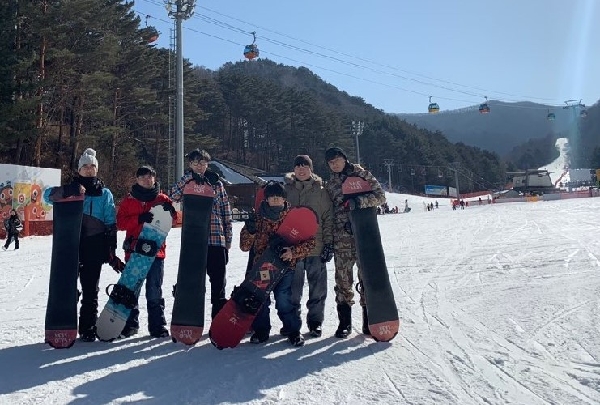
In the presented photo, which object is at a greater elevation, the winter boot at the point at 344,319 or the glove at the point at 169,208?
the glove at the point at 169,208

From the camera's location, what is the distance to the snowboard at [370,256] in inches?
176

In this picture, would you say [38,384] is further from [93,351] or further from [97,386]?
[93,351]

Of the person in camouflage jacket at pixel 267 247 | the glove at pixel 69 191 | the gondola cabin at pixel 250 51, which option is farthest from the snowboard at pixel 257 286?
the gondola cabin at pixel 250 51

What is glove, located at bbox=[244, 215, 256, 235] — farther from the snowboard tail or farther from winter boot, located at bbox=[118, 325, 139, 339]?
winter boot, located at bbox=[118, 325, 139, 339]

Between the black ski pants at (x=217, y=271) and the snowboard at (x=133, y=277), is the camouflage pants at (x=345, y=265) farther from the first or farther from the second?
the snowboard at (x=133, y=277)

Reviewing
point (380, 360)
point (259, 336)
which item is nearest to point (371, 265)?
point (380, 360)

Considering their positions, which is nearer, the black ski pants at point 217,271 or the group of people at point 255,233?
the group of people at point 255,233

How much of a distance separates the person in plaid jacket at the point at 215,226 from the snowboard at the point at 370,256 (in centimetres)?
112

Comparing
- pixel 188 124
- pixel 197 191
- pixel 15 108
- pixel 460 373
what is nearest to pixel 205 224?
pixel 197 191

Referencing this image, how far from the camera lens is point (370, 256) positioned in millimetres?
4527

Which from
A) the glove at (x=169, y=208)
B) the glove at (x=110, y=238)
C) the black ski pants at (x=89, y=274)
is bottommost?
the black ski pants at (x=89, y=274)

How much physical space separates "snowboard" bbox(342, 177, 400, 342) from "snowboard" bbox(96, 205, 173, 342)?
65.4 inches

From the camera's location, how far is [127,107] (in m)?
33.1

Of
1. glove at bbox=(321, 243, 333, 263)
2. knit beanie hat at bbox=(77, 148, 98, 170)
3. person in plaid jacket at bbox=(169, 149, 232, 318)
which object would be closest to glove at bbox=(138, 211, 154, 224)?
person in plaid jacket at bbox=(169, 149, 232, 318)
